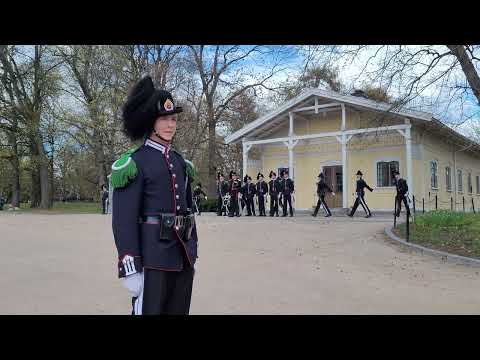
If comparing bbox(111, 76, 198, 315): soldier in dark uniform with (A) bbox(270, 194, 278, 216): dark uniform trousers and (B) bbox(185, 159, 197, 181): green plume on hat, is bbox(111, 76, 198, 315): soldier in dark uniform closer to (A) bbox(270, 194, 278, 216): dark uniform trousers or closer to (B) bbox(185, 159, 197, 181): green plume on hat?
(B) bbox(185, 159, 197, 181): green plume on hat

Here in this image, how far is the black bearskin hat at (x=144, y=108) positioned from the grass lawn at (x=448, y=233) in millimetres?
7939

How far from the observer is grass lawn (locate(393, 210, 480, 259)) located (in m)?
10.2

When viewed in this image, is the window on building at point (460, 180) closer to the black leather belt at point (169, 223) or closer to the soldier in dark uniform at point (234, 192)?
the soldier in dark uniform at point (234, 192)

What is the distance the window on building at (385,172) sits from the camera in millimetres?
23344

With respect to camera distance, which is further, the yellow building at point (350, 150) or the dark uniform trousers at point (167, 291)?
the yellow building at point (350, 150)

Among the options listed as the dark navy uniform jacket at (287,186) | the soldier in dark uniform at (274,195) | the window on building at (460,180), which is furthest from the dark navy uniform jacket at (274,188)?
the window on building at (460,180)

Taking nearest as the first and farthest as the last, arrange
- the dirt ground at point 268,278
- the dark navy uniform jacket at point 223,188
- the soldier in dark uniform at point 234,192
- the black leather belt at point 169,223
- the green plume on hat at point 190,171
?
the black leather belt at point 169,223
the green plume on hat at point 190,171
the dirt ground at point 268,278
the soldier in dark uniform at point 234,192
the dark navy uniform jacket at point 223,188

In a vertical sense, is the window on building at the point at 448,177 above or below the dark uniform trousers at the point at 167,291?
above

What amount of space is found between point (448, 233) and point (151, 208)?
10.7 m

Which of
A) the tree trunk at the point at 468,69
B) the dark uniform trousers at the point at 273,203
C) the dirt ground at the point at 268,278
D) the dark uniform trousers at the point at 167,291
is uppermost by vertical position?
the tree trunk at the point at 468,69

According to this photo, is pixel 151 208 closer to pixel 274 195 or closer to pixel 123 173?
pixel 123 173

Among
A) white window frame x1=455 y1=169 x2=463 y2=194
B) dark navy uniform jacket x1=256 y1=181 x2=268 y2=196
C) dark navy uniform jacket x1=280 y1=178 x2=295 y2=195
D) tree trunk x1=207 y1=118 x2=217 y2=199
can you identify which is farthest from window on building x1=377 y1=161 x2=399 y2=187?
tree trunk x1=207 y1=118 x2=217 y2=199
